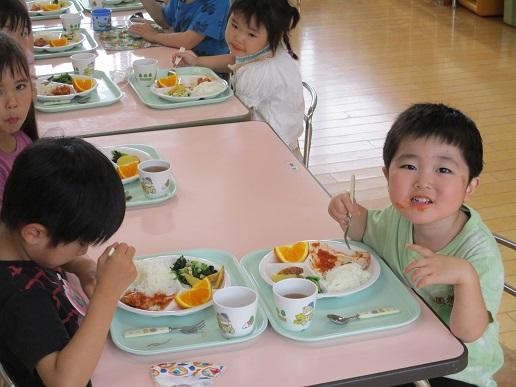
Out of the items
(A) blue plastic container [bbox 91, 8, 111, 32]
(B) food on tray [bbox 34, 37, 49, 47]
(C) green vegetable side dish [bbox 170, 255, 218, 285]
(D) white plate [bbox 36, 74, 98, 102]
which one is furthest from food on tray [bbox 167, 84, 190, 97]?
(C) green vegetable side dish [bbox 170, 255, 218, 285]

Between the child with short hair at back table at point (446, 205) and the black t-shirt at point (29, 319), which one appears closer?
the black t-shirt at point (29, 319)

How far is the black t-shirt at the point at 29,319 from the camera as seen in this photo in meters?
1.27

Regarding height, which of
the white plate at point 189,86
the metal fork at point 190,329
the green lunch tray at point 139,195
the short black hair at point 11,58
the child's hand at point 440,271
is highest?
the short black hair at point 11,58

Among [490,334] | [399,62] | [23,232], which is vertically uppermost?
[23,232]

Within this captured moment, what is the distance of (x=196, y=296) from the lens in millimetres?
1498

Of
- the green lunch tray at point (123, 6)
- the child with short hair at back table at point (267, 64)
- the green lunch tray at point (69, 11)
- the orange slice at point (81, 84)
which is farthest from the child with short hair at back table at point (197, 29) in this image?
the orange slice at point (81, 84)

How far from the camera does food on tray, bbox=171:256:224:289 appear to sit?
156 centimetres

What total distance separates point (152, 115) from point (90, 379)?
133 centimetres

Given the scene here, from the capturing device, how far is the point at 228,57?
3.07 meters

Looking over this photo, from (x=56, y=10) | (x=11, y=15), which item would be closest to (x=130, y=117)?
(x=11, y=15)

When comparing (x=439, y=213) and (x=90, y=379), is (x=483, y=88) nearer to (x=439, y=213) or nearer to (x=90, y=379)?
(x=439, y=213)

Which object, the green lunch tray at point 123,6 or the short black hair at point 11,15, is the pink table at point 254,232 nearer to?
the short black hair at point 11,15

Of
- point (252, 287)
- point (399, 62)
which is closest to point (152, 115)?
point (252, 287)

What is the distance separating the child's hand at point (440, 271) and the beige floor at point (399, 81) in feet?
4.32
